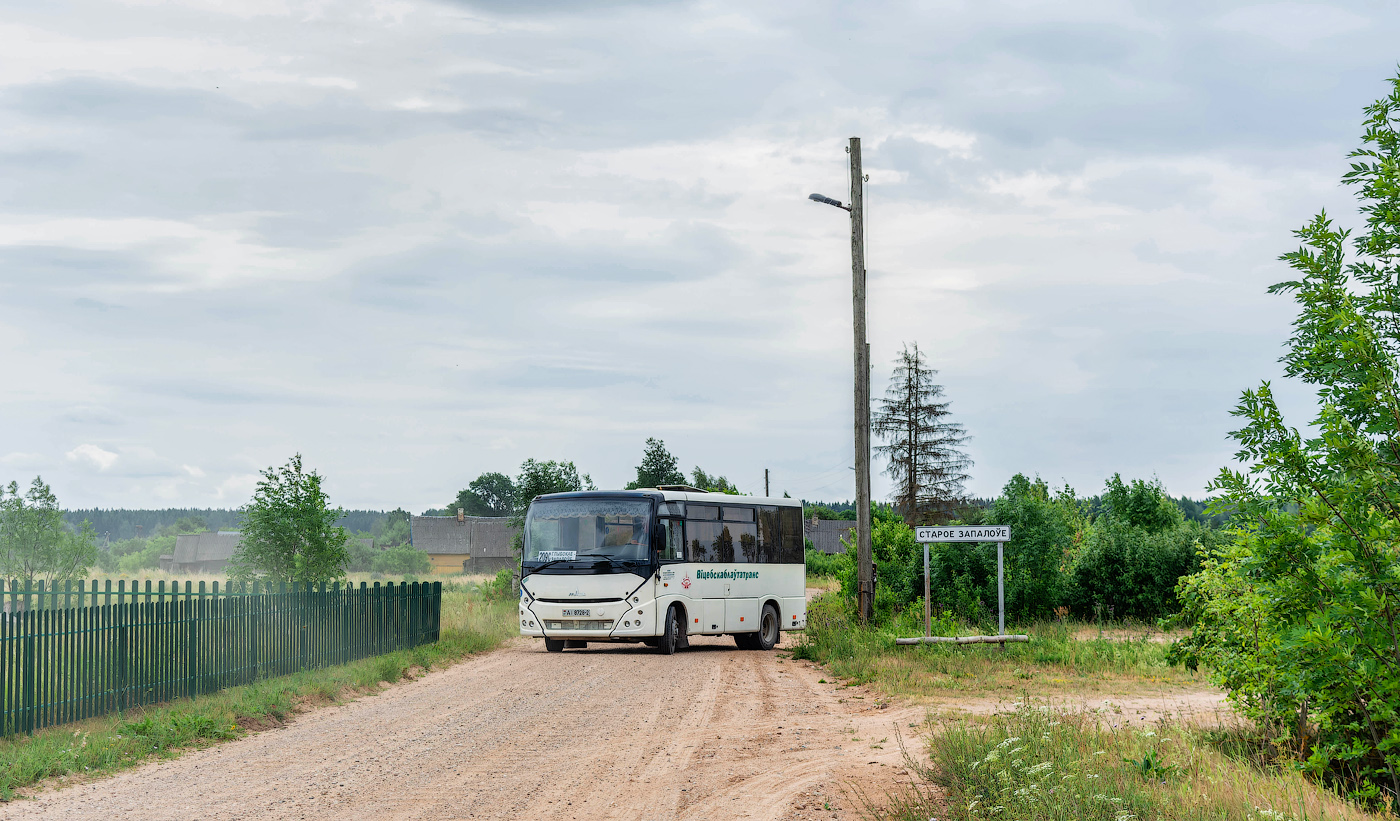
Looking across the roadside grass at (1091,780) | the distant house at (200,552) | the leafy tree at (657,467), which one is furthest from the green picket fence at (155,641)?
the distant house at (200,552)

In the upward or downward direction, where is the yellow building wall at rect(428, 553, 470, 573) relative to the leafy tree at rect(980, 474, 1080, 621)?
downward

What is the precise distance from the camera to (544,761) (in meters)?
10.5

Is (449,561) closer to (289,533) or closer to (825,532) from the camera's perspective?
(825,532)

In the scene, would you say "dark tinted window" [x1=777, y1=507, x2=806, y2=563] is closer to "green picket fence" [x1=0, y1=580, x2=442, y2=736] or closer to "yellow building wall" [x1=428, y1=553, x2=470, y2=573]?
"green picket fence" [x1=0, y1=580, x2=442, y2=736]

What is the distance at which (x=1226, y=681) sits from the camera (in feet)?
31.8

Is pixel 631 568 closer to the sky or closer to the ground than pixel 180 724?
closer to the sky

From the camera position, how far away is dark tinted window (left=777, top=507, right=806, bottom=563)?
26.7 m

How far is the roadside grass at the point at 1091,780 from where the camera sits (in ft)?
21.9

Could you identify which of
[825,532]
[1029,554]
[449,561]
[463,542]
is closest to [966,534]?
[1029,554]

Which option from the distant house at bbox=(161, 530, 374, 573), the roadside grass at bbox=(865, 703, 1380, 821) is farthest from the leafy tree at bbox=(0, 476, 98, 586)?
the distant house at bbox=(161, 530, 374, 573)

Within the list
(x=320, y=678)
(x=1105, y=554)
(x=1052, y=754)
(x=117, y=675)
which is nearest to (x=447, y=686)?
(x=320, y=678)

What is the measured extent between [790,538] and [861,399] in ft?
15.8

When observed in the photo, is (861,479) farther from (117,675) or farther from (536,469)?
(536,469)

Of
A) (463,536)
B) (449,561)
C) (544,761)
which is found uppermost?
(544,761)
